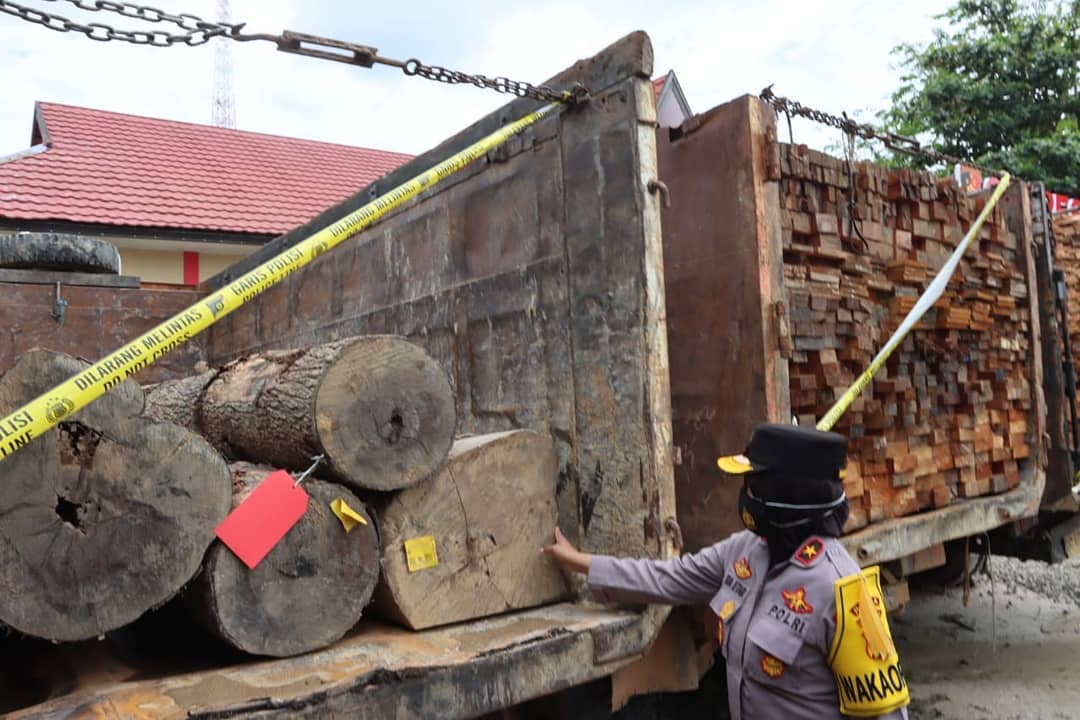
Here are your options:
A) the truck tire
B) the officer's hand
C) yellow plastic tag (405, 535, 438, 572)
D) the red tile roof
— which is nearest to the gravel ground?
the officer's hand

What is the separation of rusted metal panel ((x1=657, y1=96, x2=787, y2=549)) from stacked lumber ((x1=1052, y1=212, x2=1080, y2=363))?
3678 millimetres

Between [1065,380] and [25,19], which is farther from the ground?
[25,19]

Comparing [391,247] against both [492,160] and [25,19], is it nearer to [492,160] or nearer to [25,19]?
[492,160]

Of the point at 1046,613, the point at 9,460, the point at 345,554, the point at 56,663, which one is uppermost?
the point at 9,460

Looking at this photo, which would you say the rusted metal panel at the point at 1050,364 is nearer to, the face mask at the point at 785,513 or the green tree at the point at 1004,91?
the face mask at the point at 785,513

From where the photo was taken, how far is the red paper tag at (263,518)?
2289mm

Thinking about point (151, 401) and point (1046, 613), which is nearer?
point (151, 401)

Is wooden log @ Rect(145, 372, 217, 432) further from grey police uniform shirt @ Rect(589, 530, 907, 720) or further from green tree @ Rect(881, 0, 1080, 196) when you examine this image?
green tree @ Rect(881, 0, 1080, 196)

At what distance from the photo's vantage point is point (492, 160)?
3.42 m

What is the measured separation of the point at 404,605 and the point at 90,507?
0.93m

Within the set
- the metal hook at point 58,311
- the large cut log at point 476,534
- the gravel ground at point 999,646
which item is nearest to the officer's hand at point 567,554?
the large cut log at point 476,534

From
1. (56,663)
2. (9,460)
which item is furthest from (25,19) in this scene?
(56,663)

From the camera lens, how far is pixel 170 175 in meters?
11.4

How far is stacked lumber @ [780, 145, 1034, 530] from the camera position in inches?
126
